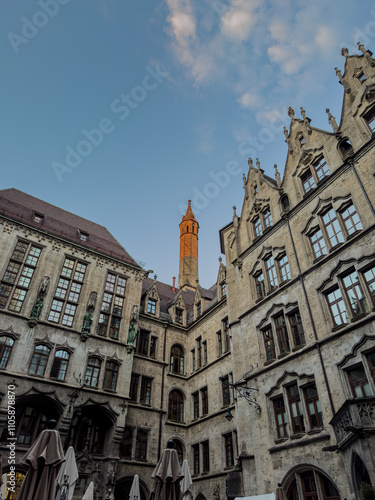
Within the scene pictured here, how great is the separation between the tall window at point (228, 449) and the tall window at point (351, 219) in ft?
46.9

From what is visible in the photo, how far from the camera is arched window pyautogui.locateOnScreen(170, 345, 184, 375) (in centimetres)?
2882

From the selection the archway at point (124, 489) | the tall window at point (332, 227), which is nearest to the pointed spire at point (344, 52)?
the tall window at point (332, 227)

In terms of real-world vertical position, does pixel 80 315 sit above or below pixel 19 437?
above

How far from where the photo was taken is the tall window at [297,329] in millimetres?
17172

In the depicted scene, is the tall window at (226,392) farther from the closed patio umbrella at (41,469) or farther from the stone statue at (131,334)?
the closed patio umbrella at (41,469)

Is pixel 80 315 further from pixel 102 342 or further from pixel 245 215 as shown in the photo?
pixel 245 215

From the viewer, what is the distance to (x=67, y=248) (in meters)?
26.7

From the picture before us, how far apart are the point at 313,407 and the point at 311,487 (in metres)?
2.92

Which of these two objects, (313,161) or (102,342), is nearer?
(313,161)

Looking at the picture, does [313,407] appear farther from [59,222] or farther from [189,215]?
[189,215]

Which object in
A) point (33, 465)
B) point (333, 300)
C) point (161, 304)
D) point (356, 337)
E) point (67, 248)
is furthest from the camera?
point (161, 304)

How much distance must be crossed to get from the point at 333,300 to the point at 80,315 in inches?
643

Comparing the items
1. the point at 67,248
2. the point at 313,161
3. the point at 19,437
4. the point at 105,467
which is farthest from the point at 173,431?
the point at 313,161

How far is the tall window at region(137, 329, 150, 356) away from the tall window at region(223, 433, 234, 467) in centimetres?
864
